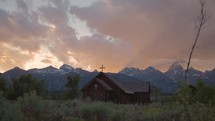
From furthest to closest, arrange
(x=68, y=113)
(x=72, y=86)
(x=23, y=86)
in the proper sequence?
(x=72, y=86), (x=23, y=86), (x=68, y=113)

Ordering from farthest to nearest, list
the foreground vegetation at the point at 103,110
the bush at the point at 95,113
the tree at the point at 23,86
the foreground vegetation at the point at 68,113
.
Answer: the tree at the point at 23,86, the bush at the point at 95,113, the foreground vegetation at the point at 68,113, the foreground vegetation at the point at 103,110

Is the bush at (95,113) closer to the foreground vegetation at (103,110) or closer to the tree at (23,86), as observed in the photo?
the foreground vegetation at (103,110)

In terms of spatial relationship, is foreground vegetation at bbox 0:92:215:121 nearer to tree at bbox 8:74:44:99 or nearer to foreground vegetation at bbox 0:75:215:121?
foreground vegetation at bbox 0:75:215:121

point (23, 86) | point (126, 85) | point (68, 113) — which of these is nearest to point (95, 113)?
point (68, 113)

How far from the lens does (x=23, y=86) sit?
58.0m

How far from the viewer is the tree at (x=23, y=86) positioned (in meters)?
56.3

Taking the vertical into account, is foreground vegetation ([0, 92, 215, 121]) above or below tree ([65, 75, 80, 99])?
below

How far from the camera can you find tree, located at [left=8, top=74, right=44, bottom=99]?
5627cm

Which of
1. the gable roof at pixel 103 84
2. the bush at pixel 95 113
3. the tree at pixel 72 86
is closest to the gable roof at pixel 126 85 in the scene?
the gable roof at pixel 103 84

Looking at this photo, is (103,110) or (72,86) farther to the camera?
(72,86)

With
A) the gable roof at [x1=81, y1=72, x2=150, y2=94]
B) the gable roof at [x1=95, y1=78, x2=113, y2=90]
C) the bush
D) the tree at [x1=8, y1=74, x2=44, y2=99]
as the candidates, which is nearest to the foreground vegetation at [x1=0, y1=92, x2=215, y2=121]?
the bush

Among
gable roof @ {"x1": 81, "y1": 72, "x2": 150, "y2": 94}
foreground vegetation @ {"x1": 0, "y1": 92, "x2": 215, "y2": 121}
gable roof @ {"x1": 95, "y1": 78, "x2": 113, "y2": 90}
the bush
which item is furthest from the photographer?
gable roof @ {"x1": 81, "y1": 72, "x2": 150, "y2": 94}

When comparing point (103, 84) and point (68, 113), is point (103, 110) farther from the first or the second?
point (103, 84)

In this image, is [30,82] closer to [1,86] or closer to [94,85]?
[1,86]
